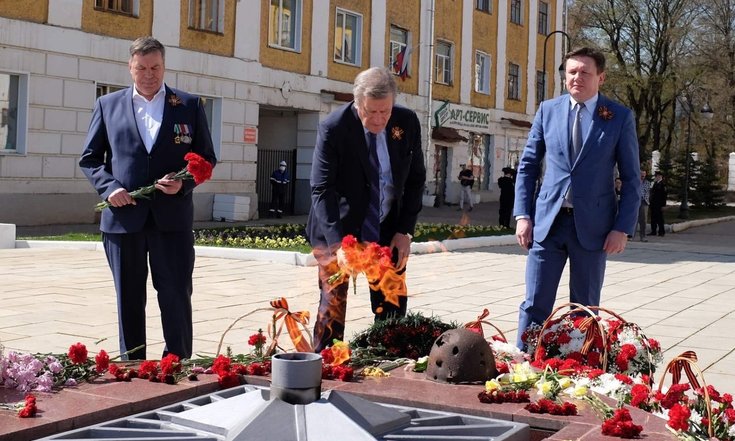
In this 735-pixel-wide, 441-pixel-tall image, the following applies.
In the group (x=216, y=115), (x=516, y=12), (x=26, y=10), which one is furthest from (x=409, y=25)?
(x=26, y=10)

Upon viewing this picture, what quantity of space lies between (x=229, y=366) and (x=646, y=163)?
42975 mm

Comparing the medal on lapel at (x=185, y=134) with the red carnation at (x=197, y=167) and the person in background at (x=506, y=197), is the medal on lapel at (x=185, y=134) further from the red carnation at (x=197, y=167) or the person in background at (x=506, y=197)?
the person in background at (x=506, y=197)

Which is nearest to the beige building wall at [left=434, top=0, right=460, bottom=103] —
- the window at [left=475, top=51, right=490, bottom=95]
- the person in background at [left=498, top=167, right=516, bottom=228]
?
the window at [left=475, top=51, right=490, bottom=95]

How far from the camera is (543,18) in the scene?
41.7 metres

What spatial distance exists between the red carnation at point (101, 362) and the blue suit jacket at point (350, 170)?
1.54 metres

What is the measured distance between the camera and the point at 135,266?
5.33 metres

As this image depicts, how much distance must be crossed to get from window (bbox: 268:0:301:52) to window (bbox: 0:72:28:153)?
315 inches

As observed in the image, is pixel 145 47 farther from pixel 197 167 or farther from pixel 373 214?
pixel 373 214

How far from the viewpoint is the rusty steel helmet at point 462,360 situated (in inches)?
158

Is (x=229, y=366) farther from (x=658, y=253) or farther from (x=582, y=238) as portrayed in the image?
(x=658, y=253)

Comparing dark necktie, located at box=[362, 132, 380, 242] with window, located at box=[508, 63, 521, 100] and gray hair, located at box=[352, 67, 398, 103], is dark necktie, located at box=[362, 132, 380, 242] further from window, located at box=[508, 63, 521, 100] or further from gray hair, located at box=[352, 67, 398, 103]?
window, located at box=[508, 63, 521, 100]

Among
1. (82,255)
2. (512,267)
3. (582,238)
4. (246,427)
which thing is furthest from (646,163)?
(246,427)

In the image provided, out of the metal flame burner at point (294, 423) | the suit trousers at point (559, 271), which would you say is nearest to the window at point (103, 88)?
the suit trousers at point (559, 271)

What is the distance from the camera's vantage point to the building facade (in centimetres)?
1897
